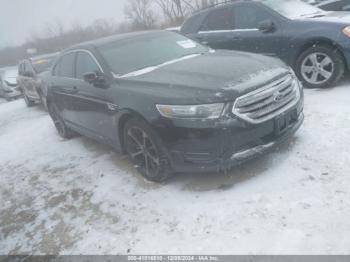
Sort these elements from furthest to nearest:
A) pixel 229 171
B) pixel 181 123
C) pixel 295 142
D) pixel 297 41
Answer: pixel 297 41, pixel 295 142, pixel 229 171, pixel 181 123

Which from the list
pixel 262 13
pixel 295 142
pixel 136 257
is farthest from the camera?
pixel 262 13

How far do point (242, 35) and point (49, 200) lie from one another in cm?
461

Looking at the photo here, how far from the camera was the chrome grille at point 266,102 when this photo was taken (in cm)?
331

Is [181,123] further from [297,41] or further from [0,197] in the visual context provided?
[297,41]

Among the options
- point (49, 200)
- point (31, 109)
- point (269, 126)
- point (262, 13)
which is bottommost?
point (31, 109)

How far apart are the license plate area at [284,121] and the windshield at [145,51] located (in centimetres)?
168

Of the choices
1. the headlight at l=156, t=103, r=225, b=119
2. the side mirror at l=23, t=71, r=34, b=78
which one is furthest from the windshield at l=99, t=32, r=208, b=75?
the side mirror at l=23, t=71, r=34, b=78

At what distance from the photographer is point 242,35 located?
21.9 feet

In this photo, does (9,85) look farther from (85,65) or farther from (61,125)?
(85,65)

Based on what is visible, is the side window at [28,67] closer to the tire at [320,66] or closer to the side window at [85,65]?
the side window at [85,65]

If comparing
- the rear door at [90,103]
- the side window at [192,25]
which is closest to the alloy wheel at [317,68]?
the side window at [192,25]

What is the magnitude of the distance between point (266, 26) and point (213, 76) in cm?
305

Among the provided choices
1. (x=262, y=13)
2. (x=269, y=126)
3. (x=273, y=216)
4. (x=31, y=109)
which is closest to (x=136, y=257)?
(x=273, y=216)

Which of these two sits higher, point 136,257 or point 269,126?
point 269,126
